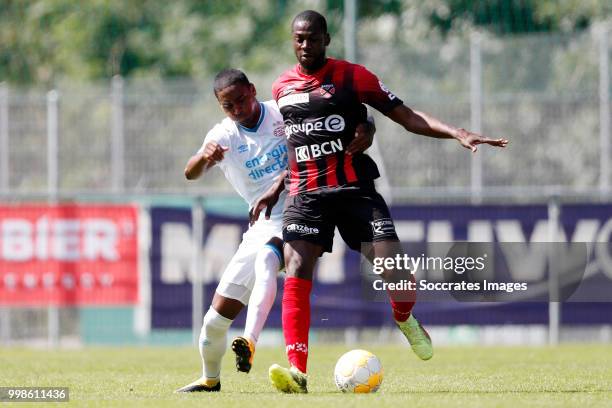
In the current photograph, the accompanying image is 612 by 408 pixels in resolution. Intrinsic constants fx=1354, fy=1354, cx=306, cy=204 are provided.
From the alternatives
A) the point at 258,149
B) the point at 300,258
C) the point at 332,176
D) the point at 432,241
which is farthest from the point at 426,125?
the point at 432,241

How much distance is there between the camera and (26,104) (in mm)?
17266

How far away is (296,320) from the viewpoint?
26.6ft

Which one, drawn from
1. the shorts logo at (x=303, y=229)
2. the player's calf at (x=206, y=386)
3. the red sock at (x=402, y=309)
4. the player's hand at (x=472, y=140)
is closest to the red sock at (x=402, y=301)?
the red sock at (x=402, y=309)

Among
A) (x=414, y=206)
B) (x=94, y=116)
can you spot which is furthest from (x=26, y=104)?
(x=414, y=206)

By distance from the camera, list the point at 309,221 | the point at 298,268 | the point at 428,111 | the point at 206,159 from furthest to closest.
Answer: the point at 428,111, the point at 206,159, the point at 309,221, the point at 298,268

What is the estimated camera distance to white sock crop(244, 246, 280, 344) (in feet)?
27.5

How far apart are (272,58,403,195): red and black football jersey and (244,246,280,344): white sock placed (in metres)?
0.49

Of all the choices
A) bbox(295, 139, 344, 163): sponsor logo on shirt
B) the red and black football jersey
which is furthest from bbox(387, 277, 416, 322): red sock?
bbox(295, 139, 344, 163): sponsor logo on shirt

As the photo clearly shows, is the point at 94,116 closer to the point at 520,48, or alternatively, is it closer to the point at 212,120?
the point at 212,120

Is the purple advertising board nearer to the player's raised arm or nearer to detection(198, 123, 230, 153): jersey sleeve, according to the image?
detection(198, 123, 230, 153): jersey sleeve

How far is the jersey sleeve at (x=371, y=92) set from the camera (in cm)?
832

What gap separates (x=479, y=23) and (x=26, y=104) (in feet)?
19.4

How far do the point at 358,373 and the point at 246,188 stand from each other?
1.62 m

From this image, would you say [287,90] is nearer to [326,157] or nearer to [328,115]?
[328,115]
